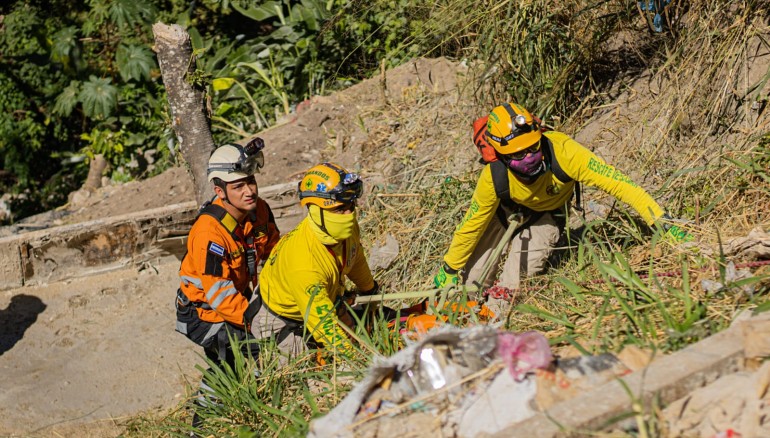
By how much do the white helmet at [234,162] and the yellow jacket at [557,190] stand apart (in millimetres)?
1353

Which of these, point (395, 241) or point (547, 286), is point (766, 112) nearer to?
point (547, 286)

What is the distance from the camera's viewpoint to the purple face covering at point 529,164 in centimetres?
445

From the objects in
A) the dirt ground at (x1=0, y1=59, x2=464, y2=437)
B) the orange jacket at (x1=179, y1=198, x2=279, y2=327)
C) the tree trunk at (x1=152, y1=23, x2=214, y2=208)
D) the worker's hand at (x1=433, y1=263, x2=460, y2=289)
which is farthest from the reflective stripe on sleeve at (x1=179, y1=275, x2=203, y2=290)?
the tree trunk at (x1=152, y1=23, x2=214, y2=208)

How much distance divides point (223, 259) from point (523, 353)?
2.16m

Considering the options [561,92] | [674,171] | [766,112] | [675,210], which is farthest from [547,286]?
[561,92]

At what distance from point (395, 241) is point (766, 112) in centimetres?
275

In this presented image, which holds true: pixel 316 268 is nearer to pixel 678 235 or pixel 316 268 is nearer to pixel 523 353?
pixel 523 353

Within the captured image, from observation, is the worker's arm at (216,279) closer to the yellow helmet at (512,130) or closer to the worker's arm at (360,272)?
the worker's arm at (360,272)

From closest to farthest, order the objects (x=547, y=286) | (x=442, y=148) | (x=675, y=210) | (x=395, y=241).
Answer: (x=547, y=286) < (x=675, y=210) < (x=395, y=241) < (x=442, y=148)

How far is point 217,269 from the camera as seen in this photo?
4.45 metres

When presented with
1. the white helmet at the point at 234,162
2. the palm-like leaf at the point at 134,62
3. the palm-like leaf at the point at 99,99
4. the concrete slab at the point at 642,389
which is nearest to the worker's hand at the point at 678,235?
the concrete slab at the point at 642,389

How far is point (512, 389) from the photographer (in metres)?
2.85

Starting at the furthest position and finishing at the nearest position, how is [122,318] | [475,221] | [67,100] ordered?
[67,100]
[122,318]
[475,221]

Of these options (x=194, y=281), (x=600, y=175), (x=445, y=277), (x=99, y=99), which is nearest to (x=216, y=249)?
(x=194, y=281)
